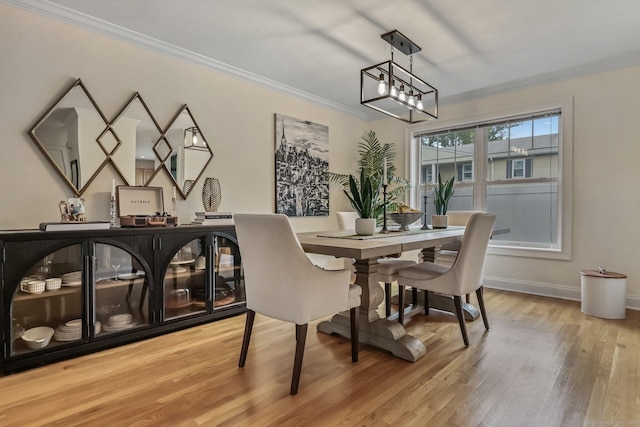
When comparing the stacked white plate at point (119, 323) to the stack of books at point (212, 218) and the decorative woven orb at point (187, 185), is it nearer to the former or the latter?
the stack of books at point (212, 218)

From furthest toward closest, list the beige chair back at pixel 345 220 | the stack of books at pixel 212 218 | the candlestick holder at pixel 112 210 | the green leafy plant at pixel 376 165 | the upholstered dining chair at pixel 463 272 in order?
1. the green leafy plant at pixel 376 165
2. the beige chair back at pixel 345 220
3. the stack of books at pixel 212 218
4. the candlestick holder at pixel 112 210
5. the upholstered dining chair at pixel 463 272

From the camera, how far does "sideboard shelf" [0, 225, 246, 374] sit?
A: 1.98 m

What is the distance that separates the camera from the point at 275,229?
5.66 ft

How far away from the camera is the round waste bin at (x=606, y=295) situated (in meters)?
2.92

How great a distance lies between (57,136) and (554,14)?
3670 millimetres

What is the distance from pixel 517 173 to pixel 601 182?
31.3 inches

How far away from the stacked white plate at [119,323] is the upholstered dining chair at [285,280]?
0.98 metres

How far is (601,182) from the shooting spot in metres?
3.38

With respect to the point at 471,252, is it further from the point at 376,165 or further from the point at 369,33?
the point at 376,165

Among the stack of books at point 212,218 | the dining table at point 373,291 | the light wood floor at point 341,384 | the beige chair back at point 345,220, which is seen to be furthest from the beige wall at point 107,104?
the dining table at point 373,291

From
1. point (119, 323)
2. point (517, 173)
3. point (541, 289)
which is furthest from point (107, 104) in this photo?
point (541, 289)

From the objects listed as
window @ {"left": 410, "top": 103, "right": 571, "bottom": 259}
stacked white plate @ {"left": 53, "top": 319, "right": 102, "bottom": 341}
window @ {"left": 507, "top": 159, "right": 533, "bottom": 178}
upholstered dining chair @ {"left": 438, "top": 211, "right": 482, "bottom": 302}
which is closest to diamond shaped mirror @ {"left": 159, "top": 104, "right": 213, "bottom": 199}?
stacked white plate @ {"left": 53, "top": 319, "right": 102, "bottom": 341}

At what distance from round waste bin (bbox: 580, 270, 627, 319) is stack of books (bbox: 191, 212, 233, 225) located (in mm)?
3241

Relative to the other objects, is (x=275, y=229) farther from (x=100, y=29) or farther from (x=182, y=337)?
(x=100, y=29)
